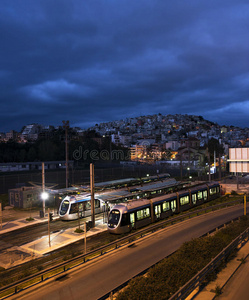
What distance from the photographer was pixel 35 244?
1820 centimetres

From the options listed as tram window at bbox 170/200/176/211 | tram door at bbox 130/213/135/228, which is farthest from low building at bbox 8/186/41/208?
tram window at bbox 170/200/176/211

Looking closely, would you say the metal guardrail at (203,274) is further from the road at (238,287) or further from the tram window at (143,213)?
the tram window at (143,213)

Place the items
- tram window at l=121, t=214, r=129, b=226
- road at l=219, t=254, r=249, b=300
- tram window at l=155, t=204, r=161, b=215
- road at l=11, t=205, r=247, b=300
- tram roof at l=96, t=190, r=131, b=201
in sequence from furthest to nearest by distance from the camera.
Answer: tram roof at l=96, t=190, r=131, b=201, tram window at l=155, t=204, r=161, b=215, tram window at l=121, t=214, r=129, b=226, road at l=11, t=205, r=247, b=300, road at l=219, t=254, r=249, b=300

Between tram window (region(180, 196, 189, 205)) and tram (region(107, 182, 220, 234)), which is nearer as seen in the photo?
tram (region(107, 182, 220, 234))

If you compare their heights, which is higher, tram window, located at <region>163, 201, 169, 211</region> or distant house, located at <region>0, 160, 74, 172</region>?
distant house, located at <region>0, 160, 74, 172</region>

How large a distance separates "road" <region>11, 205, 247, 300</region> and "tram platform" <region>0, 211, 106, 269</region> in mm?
5279

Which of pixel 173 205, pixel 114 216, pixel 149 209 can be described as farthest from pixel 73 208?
pixel 173 205

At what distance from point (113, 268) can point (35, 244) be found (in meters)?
8.60

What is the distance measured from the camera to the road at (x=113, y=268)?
9719mm

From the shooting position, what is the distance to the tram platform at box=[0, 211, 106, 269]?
15.7m

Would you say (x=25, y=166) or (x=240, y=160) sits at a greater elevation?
(x=240, y=160)

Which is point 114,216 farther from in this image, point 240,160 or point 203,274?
point 240,160

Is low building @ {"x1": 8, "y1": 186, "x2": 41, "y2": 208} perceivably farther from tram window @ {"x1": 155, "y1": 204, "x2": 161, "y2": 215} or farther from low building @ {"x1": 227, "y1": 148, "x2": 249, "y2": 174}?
low building @ {"x1": 227, "y1": 148, "x2": 249, "y2": 174}

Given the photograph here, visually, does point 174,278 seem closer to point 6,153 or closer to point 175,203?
point 175,203
